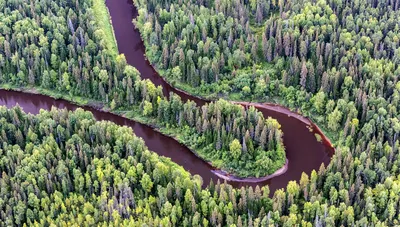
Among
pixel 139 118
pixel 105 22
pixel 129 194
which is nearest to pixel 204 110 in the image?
pixel 139 118

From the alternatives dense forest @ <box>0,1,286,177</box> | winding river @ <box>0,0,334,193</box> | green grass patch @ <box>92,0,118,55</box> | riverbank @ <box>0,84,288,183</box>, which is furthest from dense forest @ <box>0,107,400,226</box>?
green grass patch @ <box>92,0,118,55</box>

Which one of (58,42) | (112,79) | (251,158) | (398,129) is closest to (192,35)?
(112,79)

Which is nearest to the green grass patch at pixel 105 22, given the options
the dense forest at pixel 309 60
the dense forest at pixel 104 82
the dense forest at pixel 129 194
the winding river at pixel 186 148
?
the dense forest at pixel 104 82

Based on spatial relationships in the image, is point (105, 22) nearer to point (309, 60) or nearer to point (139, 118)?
point (139, 118)

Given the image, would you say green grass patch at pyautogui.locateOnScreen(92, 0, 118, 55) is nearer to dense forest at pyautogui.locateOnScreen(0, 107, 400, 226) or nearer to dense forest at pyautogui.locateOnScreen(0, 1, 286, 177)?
dense forest at pyautogui.locateOnScreen(0, 1, 286, 177)

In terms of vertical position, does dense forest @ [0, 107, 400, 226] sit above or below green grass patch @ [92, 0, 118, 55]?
below

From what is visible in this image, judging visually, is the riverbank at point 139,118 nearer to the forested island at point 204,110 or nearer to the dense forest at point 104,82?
the forested island at point 204,110
